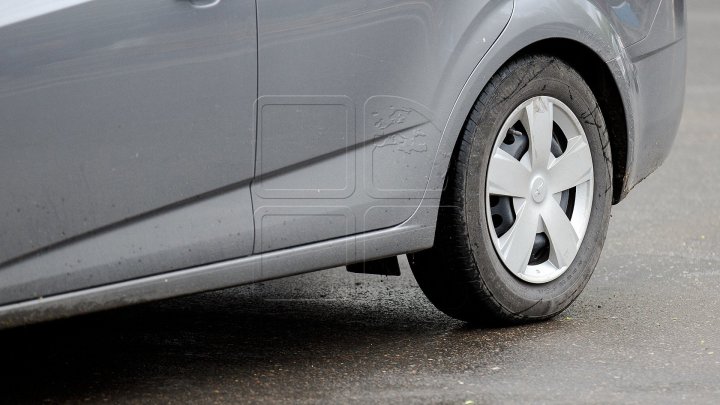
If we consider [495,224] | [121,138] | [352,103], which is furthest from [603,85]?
[121,138]

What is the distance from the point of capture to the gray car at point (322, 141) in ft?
10.2

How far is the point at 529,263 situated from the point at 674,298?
70cm

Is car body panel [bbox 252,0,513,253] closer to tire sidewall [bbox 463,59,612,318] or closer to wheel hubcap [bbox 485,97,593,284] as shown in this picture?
tire sidewall [bbox 463,59,612,318]

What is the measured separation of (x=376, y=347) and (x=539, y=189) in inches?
29.1

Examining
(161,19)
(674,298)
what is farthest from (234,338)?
(674,298)

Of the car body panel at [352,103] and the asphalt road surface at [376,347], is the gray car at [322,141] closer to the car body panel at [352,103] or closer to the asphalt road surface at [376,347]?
the car body panel at [352,103]

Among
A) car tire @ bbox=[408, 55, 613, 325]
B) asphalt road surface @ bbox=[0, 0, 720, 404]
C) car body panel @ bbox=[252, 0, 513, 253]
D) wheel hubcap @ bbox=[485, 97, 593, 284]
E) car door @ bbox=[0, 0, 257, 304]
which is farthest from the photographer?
wheel hubcap @ bbox=[485, 97, 593, 284]

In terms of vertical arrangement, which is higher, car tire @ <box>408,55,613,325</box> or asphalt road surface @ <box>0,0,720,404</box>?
car tire @ <box>408,55,613,325</box>

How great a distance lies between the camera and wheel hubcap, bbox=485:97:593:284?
13.3 ft

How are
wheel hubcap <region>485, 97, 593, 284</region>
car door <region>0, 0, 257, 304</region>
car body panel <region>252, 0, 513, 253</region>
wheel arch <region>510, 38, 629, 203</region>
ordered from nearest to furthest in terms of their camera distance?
1. car door <region>0, 0, 257, 304</region>
2. car body panel <region>252, 0, 513, 253</region>
3. wheel hubcap <region>485, 97, 593, 284</region>
4. wheel arch <region>510, 38, 629, 203</region>

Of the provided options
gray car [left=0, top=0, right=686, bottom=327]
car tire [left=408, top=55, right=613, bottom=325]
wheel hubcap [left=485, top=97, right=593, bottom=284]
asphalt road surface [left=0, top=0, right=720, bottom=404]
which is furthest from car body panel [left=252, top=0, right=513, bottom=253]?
asphalt road surface [left=0, top=0, right=720, bottom=404]

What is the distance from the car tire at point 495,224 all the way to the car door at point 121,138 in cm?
77

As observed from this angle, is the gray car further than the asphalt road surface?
No

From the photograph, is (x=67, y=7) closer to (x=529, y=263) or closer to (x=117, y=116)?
(x=117, y=116)
